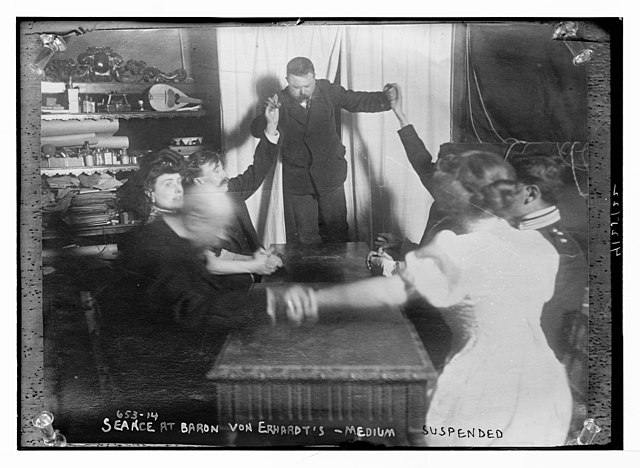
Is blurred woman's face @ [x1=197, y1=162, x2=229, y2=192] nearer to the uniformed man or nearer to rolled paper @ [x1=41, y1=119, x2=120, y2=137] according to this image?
rolled paper @ [x1=41, y1=119, x2=120, y2=137]

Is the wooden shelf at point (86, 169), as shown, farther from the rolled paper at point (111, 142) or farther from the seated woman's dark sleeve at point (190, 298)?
the seated woman's dark sleeve at point (190, 298)

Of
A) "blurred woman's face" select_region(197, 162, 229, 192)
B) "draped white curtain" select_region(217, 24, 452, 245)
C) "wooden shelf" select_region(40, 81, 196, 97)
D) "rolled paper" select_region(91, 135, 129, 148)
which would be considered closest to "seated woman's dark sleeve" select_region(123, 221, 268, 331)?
"draped white curtain" select_region(217, 24, 452, 245)

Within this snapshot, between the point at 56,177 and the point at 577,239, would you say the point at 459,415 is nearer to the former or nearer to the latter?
the point at 577,239

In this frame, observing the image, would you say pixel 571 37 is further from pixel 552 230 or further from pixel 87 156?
pixel 87 156

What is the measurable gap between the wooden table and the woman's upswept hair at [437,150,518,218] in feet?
2.33

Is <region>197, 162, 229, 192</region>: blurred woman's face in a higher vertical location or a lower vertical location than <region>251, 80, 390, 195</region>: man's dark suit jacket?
lower

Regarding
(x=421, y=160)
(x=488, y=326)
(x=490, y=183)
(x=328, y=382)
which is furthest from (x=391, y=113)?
(x=328, y=382)

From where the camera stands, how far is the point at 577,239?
268 centimetres

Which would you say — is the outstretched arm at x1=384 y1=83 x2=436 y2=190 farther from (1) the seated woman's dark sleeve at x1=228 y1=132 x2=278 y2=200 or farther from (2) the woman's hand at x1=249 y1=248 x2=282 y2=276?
(2) the woman's hand at x1=249 y1=248 x2=282 y2=276

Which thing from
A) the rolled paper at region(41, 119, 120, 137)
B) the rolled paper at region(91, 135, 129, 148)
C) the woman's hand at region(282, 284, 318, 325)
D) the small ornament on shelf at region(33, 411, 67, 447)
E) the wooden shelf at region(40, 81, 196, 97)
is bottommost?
the small ornament on shelf at region(33, 411, 67, 447)

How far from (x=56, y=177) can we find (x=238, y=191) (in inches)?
35.9

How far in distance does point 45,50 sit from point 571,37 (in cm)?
265

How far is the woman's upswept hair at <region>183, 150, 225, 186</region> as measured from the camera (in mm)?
2695

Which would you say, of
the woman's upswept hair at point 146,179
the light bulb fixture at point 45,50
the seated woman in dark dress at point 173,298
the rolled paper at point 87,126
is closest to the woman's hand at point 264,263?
the seated woman in dark dress at point 173,298
